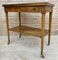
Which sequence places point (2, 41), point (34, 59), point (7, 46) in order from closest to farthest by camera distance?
1. point (34, 59)
2. point (7, 46)
3. point (2, 41)

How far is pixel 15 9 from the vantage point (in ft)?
6.42

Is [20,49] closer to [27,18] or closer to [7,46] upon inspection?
[7,46]

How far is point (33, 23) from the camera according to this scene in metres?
2.68

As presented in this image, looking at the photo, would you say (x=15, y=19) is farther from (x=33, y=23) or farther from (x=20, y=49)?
(x=20, y=49)

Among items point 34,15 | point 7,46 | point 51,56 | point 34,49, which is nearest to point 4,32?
point 7,46

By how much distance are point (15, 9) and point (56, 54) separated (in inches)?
41.4

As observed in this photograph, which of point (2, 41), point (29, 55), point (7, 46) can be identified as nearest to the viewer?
point (29, 55)

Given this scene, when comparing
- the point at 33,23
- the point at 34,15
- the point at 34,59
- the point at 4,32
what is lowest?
the point at 34,59

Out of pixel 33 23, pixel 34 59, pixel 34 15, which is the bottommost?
pixel 34 59

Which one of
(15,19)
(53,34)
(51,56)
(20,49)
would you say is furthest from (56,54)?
(15,19)

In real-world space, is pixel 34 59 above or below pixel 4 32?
below

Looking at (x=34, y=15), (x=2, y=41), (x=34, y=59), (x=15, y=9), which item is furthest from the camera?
(x=34, y=15)

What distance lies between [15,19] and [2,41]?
0.61 meters

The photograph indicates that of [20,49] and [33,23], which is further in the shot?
[33,23]
